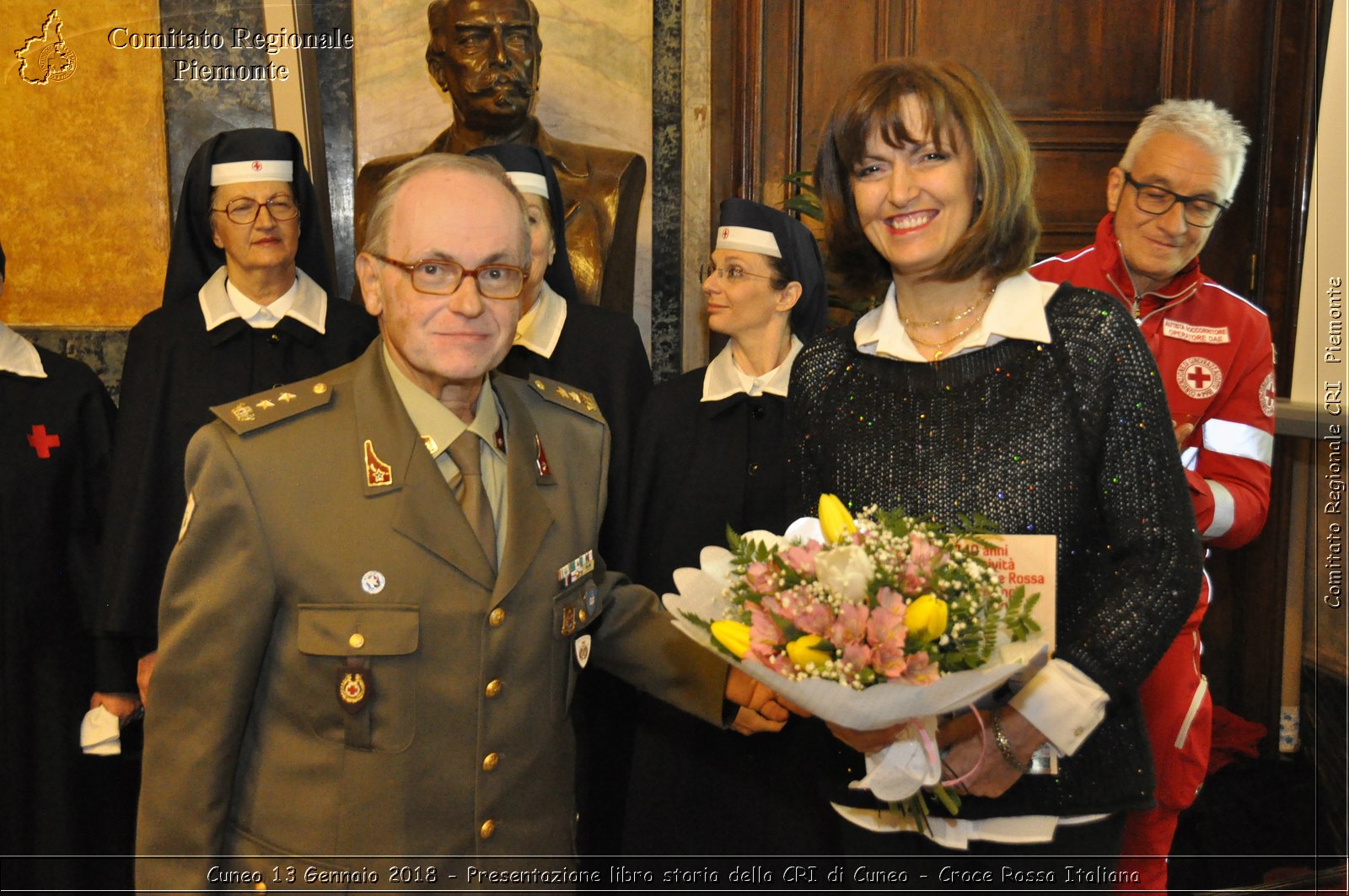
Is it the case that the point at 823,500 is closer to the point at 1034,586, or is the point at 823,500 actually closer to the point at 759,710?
the point at 1034,586

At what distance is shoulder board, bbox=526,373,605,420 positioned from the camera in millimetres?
2232

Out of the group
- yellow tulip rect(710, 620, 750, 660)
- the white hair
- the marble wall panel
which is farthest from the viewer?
the marble wall panel

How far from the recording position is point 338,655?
182 centimetres

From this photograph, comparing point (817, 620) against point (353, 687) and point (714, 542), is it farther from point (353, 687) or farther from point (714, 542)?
point (714, 542)

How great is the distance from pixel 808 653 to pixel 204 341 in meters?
2.56

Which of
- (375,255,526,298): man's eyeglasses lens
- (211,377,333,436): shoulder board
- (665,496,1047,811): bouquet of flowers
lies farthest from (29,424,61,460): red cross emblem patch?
(665,496,1047,811): bouquet of flowers

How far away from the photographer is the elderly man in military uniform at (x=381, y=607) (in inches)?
70.9

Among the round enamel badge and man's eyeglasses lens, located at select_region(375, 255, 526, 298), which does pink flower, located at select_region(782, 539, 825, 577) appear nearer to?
man's eyeglasses lens, located at select_region(375, 255, 526, 298)

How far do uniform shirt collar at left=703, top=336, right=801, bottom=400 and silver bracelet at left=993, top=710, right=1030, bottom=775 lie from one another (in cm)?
176

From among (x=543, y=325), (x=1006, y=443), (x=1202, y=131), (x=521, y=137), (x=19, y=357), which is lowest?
(x=1006, y=443)

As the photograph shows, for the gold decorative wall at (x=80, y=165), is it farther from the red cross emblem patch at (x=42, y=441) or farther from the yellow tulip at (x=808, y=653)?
the yellow tulip at (x=808, y=653)

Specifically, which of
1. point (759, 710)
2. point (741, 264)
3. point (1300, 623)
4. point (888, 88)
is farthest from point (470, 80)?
point (1300, 623)
